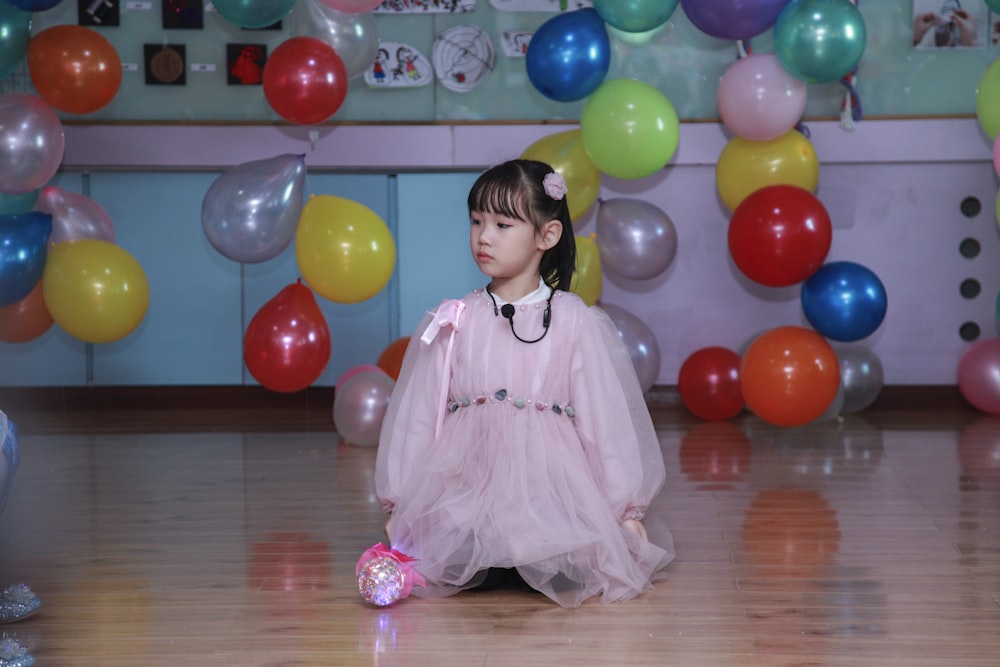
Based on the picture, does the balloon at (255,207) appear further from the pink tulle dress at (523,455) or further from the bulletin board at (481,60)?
the pink tulle dress at (523,455)

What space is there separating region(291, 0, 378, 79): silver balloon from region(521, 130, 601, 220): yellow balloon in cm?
69

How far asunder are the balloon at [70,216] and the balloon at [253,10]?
90 cm

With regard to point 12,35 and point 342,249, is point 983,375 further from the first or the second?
point 12,35

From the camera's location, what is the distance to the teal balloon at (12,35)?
3.81 m

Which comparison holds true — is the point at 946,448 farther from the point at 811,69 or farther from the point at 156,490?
the point at 156,490

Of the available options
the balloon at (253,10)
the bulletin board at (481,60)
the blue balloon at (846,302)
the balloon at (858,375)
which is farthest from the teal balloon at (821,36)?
the balloon at (253,10)

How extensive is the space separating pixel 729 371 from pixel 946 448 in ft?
2.84

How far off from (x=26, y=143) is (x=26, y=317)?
2.26 ft

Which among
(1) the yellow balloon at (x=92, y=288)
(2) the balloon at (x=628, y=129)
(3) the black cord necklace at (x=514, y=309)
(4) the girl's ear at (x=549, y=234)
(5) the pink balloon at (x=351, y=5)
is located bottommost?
(1) the yellow balloon at (x=92, y=288)

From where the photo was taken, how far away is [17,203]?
412 cm

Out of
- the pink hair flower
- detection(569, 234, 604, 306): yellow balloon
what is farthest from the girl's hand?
detection(569, 234, 604, 306): yellow balloon

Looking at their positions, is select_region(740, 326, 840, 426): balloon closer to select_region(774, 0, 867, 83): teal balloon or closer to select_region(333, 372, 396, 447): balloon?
select_region(774, 0, 867, 83): teal balloon

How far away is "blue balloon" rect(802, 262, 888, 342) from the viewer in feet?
14.0

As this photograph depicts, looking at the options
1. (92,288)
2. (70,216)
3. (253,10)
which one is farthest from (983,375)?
(70,216)
